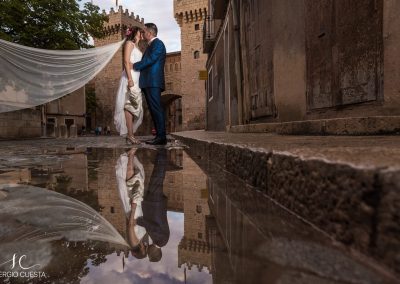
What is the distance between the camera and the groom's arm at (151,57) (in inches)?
186

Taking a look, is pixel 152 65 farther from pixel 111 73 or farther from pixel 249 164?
pixel 111 73

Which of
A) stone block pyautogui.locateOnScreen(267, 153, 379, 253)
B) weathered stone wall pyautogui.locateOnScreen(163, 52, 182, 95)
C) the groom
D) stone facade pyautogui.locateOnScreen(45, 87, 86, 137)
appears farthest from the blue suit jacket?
weathered stone wall pyautogui.locateOnScreen(163, 52, 182, 95)

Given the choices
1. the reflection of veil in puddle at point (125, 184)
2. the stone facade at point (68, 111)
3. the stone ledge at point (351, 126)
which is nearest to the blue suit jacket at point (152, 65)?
the stone ledge at point (351, 126)

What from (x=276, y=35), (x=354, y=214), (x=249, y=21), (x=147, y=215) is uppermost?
(x=249, y=21)

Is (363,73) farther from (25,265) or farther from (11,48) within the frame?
(11,48)

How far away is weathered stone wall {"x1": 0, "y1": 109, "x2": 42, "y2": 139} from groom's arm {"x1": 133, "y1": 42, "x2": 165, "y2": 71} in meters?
8.95

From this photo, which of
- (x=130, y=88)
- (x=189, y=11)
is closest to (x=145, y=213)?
(x=130, y=88)

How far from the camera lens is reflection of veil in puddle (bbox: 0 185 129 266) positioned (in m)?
0.90

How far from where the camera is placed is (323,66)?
11.7ft

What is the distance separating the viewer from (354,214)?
2.62 feet

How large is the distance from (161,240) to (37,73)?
8613mm

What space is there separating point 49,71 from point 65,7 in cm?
608

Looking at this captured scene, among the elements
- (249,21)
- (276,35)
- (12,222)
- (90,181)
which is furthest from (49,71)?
(12,222)

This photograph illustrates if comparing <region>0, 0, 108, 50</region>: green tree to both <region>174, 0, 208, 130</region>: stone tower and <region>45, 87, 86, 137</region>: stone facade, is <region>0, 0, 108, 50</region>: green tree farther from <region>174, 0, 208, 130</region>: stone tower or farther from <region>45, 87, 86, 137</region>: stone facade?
<region>174, 0, 208, 130</region>: stone tower
